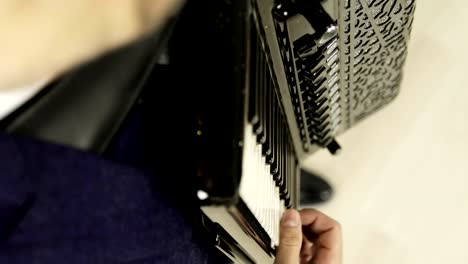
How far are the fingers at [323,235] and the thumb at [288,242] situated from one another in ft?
0.61

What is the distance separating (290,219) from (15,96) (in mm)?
523

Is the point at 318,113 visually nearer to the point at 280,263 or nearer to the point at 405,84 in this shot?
the point at 280,263

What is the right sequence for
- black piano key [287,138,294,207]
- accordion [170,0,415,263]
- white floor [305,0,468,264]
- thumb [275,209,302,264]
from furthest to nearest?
1. white floor [305,0,468,264]
2. black piano key [287,138,294,207]
3. thumb [275,209,302,264]
4. accordion [170,0,415,263]

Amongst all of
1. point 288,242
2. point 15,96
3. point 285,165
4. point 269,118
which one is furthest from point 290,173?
point 15,96

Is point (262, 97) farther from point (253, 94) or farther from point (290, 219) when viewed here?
point (290, 219)

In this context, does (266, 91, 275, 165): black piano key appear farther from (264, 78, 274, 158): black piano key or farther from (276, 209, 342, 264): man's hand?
(276, 209, 342, 264): man's hand

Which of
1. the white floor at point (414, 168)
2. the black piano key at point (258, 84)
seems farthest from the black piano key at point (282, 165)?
the white floor at point (414, 168)

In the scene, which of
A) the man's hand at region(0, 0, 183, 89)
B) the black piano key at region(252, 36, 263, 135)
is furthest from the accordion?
the man's hand at region(0, 0, 183, 89)

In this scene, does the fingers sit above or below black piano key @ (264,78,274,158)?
below

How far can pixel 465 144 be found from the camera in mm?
1425

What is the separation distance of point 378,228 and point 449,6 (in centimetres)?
61

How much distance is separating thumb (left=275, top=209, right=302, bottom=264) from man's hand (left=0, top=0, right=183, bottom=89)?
0.53 meters

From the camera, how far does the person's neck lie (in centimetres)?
47

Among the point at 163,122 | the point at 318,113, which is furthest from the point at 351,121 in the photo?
the point at 163,122
